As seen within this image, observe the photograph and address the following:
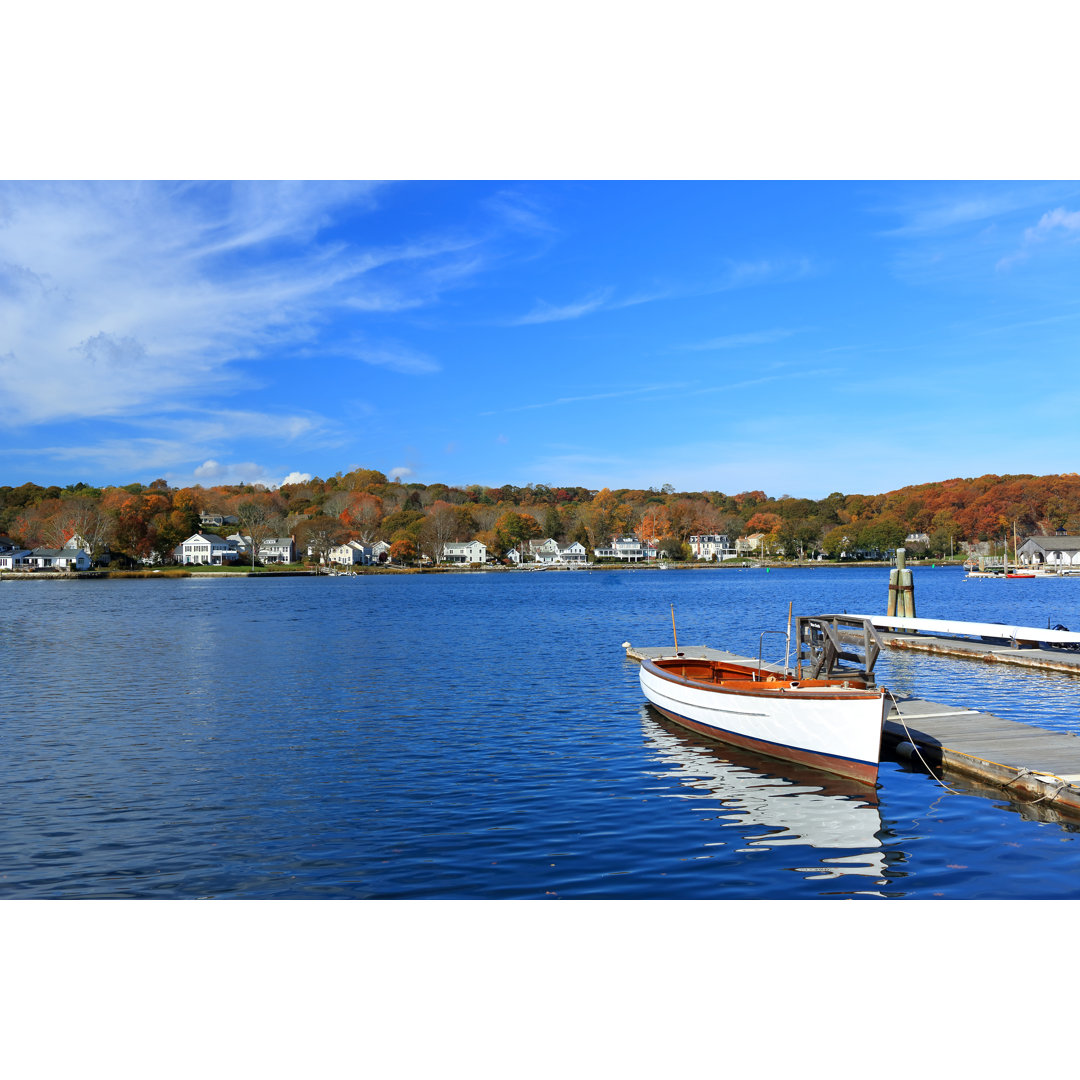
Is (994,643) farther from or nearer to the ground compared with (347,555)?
nearer to the ground

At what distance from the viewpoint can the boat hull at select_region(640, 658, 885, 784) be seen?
54.9ft

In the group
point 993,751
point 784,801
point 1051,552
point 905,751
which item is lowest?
point 784,801

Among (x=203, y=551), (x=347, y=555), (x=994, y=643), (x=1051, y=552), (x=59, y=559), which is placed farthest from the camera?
(x=347, y=555)

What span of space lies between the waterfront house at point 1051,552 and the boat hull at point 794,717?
147984mm

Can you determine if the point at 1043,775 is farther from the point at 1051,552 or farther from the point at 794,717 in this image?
the point at 1051,552

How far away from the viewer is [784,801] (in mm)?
15992

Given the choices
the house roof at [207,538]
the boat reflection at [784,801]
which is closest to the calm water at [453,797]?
the boat reflection at [784,801]

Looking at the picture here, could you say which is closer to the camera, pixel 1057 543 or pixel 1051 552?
pixel 1057 543

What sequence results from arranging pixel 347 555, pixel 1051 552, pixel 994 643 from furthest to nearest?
1. pixel 347 555
2. pixel 1051 552
3. pixel 994 643

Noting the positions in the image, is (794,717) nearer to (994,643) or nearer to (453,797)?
(453,797)

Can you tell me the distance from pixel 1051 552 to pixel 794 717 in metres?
156

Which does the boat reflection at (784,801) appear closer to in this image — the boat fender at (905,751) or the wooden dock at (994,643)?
the boat fender at (905,751)

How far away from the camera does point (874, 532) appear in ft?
651

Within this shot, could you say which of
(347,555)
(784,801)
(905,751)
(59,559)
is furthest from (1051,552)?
(59,559)
